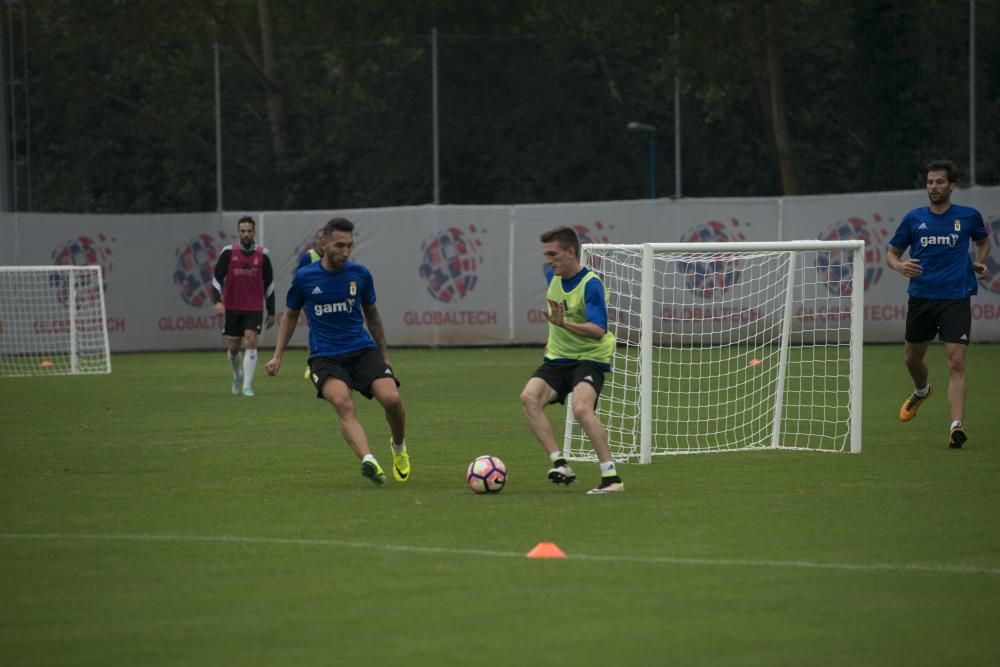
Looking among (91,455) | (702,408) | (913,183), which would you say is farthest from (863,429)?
(913,183)

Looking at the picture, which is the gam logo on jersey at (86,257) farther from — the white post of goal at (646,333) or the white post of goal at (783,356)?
the white post of goal at (646,333)

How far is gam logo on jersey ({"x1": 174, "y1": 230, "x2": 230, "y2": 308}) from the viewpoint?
3111 cm

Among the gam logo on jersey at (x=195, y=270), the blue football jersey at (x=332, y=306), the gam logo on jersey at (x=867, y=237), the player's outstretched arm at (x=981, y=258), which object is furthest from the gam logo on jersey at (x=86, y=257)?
the player's outstretched arm at (x=981, y=258)

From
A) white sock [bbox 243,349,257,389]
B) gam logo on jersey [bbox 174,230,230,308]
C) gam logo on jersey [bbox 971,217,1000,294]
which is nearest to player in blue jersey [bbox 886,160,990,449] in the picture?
white sock [bbox 243,349,257,389]

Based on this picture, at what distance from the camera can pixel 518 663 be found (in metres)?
5.88

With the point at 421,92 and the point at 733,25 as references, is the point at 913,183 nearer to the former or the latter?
the point at 733,25

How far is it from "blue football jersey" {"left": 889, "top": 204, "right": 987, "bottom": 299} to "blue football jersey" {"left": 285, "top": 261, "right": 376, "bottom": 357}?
4.63m

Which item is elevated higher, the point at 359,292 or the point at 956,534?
the point at 359,292

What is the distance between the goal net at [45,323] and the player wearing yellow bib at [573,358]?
17.0 metres

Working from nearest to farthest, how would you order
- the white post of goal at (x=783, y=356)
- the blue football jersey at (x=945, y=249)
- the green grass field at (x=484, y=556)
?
the green grass field at (x=484, y=556) < the blue football jersey at (x=945, y=249) < the white post of goal at (x=783, y=356)

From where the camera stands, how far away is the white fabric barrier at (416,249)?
96.8ft

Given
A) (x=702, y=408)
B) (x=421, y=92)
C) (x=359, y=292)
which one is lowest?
(x=702, y=408)

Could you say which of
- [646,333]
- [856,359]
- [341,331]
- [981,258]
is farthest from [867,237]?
[341,331]

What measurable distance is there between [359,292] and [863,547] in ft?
14.6
